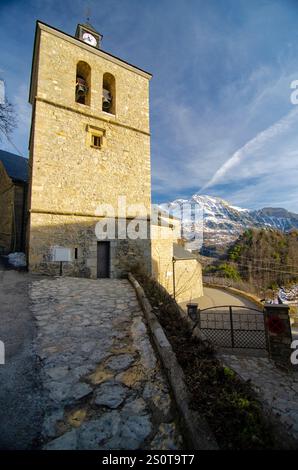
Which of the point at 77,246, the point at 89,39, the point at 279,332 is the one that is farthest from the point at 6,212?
the point at 279,332

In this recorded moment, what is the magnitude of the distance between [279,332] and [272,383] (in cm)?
131

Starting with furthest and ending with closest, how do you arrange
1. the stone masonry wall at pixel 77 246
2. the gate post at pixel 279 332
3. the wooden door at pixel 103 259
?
1. the wooden door at pixel 103 259
2. the stone masonry wall at pixel 77 246
3. the gate post at pixel 279 332

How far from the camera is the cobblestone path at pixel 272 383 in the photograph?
11.5 feet

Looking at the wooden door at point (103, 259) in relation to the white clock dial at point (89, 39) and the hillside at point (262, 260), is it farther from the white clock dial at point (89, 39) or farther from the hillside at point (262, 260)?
the hillside at point (262, 260)

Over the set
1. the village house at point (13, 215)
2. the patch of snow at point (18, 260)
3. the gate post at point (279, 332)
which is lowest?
the gate post at point (279, 332)

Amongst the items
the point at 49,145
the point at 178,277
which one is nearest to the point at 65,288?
the point at 49,145

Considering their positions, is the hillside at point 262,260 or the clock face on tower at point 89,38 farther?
the hillside at point 262,260

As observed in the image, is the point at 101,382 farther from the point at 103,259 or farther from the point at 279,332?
the point at 103,259

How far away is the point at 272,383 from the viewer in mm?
4543

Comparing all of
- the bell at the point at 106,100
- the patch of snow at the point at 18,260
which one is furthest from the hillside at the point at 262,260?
the patch of snow at the point at 18,260

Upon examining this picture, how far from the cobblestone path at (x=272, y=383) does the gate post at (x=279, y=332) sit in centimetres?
29

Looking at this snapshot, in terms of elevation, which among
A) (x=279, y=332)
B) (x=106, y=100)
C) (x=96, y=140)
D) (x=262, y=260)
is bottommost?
(x=279, y=332)

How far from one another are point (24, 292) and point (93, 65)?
9965 mm

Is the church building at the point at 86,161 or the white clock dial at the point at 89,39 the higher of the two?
the white clock dial at the point at 89,39
